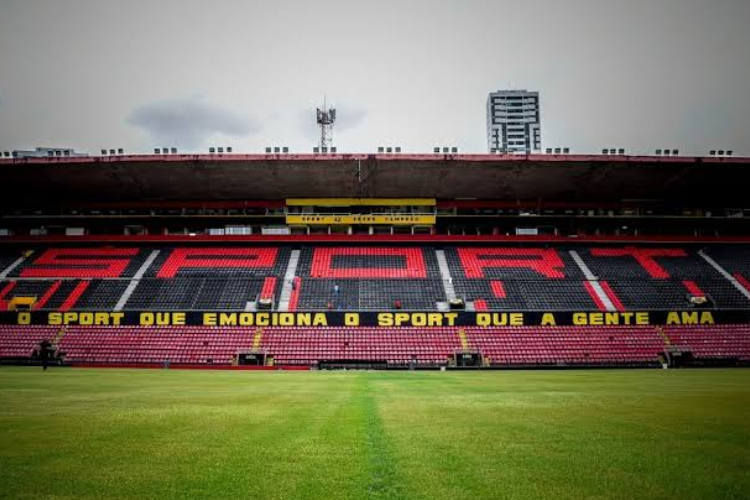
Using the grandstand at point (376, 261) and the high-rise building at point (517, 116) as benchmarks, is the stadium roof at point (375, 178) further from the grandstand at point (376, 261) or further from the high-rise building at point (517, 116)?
the high-rise building at point (517, 116)

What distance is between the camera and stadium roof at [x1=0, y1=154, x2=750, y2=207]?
3669cm

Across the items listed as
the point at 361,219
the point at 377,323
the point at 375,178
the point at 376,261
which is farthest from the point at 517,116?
the point at 377,323

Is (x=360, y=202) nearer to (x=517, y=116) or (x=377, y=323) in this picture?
(x=377, y=323)

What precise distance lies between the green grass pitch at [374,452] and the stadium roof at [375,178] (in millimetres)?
30402

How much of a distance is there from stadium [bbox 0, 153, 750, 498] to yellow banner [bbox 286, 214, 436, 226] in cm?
20

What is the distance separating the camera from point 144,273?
124 feet

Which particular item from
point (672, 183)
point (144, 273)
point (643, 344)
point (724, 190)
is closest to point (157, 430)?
point (643, 344)

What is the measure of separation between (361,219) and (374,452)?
126 ft

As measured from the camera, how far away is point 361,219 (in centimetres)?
4309

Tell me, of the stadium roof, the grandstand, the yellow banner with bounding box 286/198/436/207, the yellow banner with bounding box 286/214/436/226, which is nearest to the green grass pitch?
the grandstand

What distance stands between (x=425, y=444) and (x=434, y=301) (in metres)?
29.6

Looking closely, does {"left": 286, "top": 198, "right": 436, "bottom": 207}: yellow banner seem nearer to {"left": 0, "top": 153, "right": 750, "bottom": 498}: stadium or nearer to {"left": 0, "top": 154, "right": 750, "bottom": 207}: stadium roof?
{"left": 0, "top": 153, "right": 750, "bottom": 498}: stadium

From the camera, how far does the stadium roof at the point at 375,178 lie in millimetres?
36688

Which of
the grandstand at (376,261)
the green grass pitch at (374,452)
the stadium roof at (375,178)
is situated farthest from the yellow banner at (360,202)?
the green grass pitch at (374,452)
